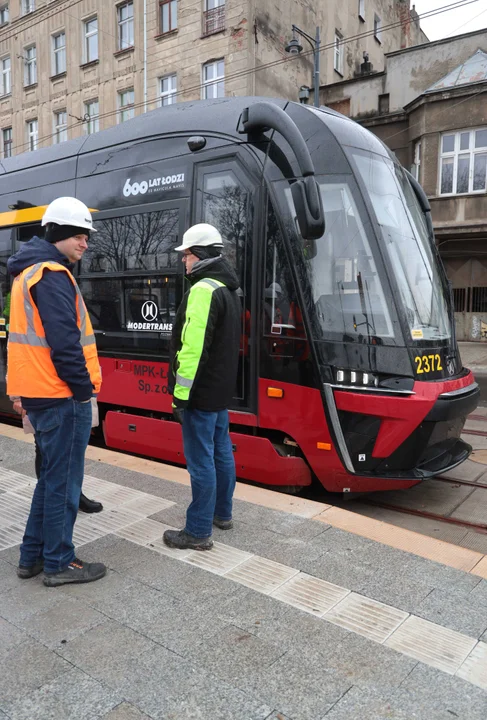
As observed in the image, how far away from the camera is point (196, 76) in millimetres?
20391

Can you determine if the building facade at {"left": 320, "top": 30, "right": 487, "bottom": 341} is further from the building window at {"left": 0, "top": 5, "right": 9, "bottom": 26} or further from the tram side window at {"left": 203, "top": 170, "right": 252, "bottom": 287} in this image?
the building window at {"left": 0, "top": 5, "right": 9, "bottom": 26}

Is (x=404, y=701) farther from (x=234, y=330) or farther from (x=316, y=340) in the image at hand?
(x=316, y=340)

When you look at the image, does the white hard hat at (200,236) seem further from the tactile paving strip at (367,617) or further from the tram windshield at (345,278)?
the tactile paving strip at (367,617)

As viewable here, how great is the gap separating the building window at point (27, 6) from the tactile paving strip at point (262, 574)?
29.2 meters

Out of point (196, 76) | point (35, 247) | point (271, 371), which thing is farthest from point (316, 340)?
point (196, 76)

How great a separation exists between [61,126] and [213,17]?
850cm

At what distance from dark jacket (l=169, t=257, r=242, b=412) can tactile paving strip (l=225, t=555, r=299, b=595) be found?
0.89 meters

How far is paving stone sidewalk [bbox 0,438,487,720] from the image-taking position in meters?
2.13

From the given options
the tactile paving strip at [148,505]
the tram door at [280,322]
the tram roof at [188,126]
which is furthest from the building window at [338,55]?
the tactile paving strip at [148,505]

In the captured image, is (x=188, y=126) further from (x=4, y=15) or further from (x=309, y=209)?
(x=4, y=15)

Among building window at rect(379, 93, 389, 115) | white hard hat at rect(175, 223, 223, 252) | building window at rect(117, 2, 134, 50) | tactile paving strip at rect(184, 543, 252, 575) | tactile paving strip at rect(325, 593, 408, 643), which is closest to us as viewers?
tactile paving strip at rect(325, 593, 408, 643)

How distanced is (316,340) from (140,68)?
2113 cm

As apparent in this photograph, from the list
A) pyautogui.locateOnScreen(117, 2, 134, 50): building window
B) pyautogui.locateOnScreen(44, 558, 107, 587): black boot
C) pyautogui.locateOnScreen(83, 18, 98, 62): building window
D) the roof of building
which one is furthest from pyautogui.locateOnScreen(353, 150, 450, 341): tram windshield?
pyautogui.locateOnScreen(83, 18, 98, 62): building window

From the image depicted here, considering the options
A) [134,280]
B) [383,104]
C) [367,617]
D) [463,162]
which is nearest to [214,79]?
[383,104]
